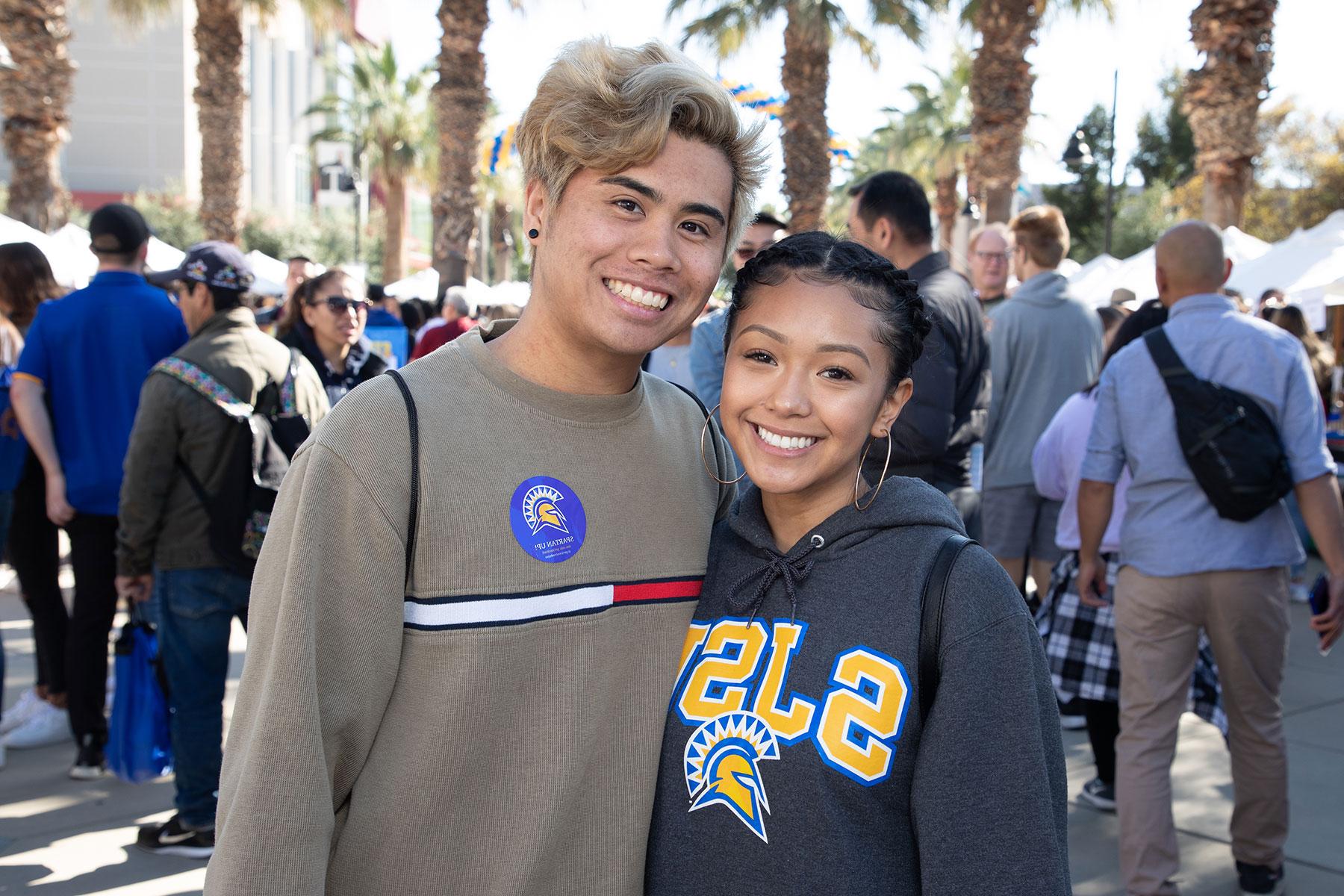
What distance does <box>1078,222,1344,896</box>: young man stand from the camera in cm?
364

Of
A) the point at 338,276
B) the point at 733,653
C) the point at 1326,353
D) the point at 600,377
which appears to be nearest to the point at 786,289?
the point at 600,377

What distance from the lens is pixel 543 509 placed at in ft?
5.39

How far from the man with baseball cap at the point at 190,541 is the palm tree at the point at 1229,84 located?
39.7 ft

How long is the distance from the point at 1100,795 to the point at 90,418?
4673 mm

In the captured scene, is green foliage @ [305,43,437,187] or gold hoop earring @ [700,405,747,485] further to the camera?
green foliage @ [305,43,437,187]

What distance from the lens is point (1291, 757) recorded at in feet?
16.7

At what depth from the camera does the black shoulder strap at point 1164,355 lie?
3.68 metres

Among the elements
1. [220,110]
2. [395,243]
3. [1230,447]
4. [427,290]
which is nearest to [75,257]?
[220,110]

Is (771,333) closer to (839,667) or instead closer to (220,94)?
(839,667)

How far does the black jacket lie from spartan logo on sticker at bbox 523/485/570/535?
228 cm

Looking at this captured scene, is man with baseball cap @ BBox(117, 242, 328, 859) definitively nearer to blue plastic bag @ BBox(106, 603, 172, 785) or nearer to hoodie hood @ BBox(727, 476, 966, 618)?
blue plastic bag @ BBox(106, 603, 172, 785)

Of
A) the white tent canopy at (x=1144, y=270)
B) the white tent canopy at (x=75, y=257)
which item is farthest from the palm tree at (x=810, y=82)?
the white tent canopy at (x=75, y=257)

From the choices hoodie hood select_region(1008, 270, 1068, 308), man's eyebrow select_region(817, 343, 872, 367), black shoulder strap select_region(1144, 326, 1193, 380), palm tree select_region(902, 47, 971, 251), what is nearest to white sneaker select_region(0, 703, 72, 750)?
man's eyebrow select_region(817, 343, 872, 367)

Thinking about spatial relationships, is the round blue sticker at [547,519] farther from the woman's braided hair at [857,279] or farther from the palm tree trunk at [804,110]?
the palm tree trunk at [804,110]
